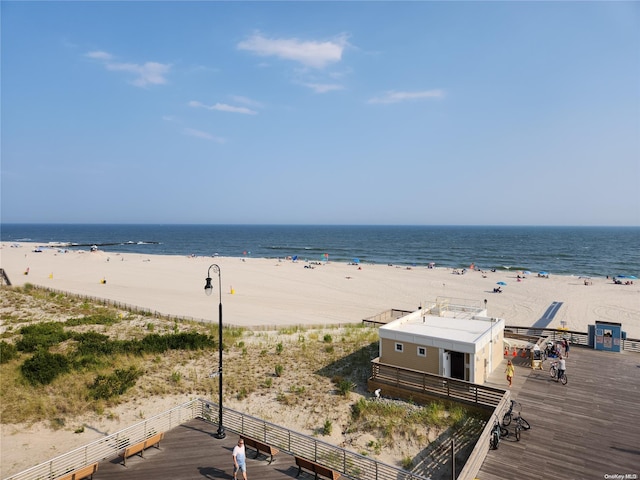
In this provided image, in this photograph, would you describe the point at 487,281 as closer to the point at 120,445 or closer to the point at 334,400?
the point at 334,400

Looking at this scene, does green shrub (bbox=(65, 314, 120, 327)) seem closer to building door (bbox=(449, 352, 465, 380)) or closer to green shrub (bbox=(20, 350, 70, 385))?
green shrub (bbox=(20, 350, 70, 385))

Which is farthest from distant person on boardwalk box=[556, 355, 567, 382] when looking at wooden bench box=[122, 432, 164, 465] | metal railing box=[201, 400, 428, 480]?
wooden bench box=[122, 432, 164, 465]

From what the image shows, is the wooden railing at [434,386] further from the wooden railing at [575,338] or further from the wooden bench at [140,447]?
the wooden bench at [140,447]

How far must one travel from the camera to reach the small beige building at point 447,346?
16.3m

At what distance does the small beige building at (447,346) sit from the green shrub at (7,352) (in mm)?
18961

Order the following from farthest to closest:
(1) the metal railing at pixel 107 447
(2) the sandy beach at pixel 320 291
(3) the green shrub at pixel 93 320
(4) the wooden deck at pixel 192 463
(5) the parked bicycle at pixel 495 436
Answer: (2) the sandy beach at pixel 320 291 < (3) the green shrub at pixel 93 320 < (1) the metal railing at pixel 107 447 < (5) the parked bicycle at pixel 495 436 < (4) the wooden deck at pixel 192 463

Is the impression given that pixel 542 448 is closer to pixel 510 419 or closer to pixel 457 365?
pixel 510 419

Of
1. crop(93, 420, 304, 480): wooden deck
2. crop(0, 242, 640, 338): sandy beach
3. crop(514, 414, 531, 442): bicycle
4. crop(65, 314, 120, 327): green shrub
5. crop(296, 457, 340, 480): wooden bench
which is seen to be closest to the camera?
crop(296, 457, 340, 480): wooden bench

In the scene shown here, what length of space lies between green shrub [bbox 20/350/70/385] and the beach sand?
3102 mm

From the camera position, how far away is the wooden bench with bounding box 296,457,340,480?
10312 millimetres

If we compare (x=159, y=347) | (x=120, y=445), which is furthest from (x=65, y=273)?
(x=120, y=445)

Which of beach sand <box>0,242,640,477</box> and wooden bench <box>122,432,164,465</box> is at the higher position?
wooden bench <box>122,432,164,465</box>

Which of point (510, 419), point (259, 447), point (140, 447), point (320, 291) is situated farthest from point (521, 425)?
point (320, 291)

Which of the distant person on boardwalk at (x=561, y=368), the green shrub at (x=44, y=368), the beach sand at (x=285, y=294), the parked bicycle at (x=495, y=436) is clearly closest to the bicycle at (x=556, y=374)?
the distant person on boardwalk at (x=561, y=368)
